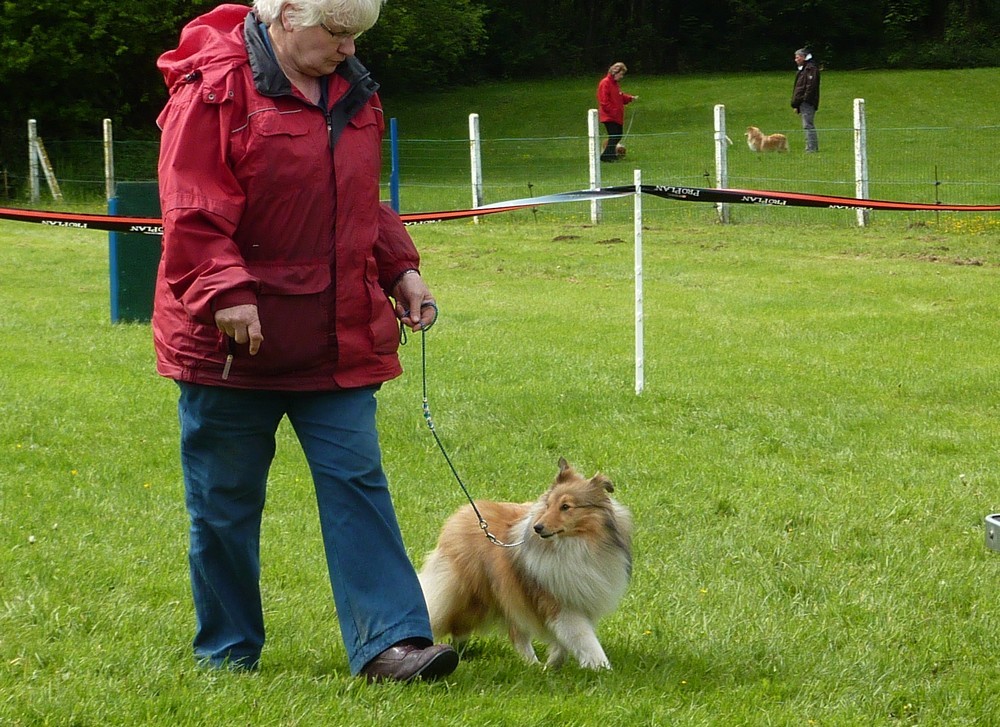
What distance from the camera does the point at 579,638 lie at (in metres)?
4.24

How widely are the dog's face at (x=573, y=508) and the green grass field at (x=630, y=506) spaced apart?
1.52ft

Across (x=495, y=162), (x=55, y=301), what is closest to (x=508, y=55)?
(x=495, y=162)

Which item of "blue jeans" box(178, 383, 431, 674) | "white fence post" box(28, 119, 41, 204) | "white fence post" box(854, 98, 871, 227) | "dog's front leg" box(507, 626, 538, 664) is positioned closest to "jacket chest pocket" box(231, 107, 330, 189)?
"blue jeans" box(178, 383, 431, 674)

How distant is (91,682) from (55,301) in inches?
432

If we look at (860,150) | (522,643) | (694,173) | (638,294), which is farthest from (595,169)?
(522,643)

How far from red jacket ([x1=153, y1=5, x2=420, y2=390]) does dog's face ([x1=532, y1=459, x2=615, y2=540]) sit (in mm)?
891

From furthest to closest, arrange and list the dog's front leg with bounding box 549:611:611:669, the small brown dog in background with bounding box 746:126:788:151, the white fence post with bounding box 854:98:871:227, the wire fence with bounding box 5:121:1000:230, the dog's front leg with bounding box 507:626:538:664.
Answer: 1. the small brown dog in background with bounding box 746:126:788:151
2. the wire fence with bounding box 5:121:1000:230
3. the white fence post with bounding box 854:98:871:227
4. the dog's front leg with bounding box 507:626:538:664
5. the dog's front leg with bounding box 549:611:611:669

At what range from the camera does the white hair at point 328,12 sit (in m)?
3.42

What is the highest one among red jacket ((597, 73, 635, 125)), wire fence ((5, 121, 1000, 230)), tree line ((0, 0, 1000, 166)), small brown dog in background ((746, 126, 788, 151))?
tree line ((0, 0, 1000, 166))

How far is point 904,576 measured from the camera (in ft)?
17.2

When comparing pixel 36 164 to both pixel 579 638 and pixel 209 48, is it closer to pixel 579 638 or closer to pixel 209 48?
pixel 209 48

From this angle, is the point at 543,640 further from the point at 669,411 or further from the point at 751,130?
the point at 751,130

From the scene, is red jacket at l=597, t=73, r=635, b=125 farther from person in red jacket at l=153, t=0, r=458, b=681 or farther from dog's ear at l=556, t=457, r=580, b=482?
person in red jacket at l=153, t=0, r=458, b=681

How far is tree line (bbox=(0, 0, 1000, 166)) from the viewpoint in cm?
3030
